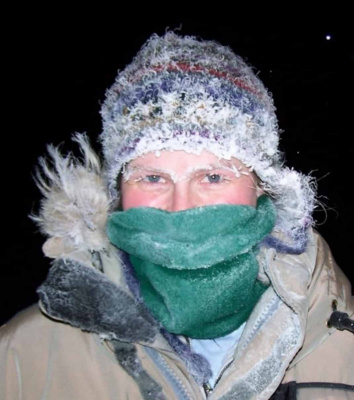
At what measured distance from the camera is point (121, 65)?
17.0m

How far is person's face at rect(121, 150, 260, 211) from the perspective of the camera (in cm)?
141

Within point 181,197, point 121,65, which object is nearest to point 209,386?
point 181,197

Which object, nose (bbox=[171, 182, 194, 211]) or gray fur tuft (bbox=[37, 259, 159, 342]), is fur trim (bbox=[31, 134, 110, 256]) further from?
nose (bbox=[171, 182, 194, 211])

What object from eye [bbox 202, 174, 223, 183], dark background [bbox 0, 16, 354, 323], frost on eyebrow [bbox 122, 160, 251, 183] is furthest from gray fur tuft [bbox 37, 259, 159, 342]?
dark background [bbox 0, 16, 354, 323]

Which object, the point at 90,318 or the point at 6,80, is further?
the point at 6,80

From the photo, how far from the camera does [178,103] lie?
142cm

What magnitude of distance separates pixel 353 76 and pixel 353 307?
15.4 m

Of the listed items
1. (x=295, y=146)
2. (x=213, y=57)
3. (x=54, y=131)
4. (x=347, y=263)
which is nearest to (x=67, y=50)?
(x=54, y=131)

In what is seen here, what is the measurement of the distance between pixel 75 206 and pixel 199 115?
1.94 ft

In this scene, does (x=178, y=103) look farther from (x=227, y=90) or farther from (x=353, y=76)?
(x=353, y=76)

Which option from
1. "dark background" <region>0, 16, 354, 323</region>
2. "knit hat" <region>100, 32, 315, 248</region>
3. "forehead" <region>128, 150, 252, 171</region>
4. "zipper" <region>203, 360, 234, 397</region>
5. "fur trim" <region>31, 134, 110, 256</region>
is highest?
"dark background" <region>0, 16, 354, 323</region>

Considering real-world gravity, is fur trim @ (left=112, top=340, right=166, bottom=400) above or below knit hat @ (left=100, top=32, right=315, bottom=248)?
below

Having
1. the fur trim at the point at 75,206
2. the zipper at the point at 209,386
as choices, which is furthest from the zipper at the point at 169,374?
the fur trim at the point at 75,206

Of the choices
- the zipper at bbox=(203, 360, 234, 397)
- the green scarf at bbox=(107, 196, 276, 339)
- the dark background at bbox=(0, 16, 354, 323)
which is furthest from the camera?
the dark background at bbox=(0, 16, 354, 323)
